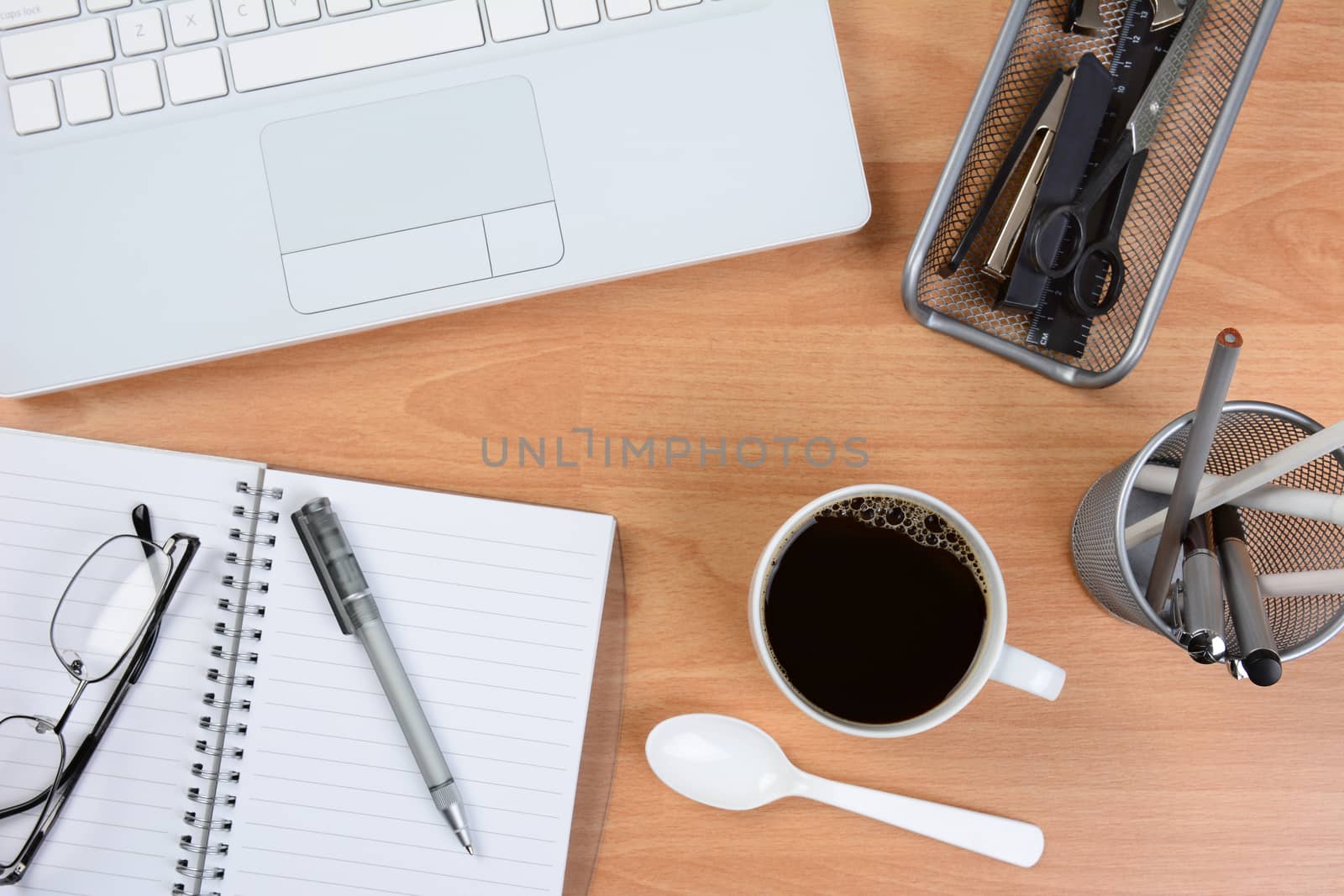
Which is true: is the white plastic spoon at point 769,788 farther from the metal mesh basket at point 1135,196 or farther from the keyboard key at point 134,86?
the keyboard key at point 134,86

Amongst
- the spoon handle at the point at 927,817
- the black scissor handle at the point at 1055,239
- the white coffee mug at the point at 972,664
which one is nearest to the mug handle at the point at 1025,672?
the white coffee mug at the point at 972,664

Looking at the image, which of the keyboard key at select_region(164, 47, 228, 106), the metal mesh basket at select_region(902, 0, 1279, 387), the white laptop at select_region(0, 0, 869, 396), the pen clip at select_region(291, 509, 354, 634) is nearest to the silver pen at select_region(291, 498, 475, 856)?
the pen clip at select_region(291, 509, 354, 634)

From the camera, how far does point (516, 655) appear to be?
0.52 metres

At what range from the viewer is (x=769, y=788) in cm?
51

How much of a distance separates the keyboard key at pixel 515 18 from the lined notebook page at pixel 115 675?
30 cm

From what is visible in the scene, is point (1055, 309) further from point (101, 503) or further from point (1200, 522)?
point (101, 503)

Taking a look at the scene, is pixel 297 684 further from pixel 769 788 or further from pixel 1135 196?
pixel 1135 196

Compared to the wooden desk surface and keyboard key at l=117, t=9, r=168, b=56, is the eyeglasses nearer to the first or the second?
the wooden desk surface

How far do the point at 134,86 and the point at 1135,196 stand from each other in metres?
0.60

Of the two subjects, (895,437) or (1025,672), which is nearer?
(1025,672)

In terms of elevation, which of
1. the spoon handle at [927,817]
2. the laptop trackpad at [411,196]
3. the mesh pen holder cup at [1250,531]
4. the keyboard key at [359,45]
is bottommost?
the spoon handle at [927,817]

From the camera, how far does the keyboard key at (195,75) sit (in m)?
0.50

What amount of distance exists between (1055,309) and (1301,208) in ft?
0.61

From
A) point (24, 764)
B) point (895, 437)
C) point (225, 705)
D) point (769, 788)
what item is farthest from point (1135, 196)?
point (24, 764)
